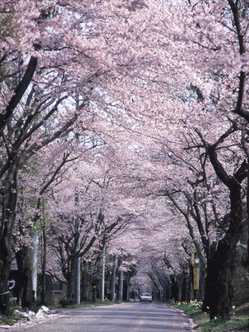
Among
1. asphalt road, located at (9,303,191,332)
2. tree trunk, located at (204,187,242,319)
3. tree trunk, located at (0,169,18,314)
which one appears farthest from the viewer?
tree trunk, located at (0,169,18,314)

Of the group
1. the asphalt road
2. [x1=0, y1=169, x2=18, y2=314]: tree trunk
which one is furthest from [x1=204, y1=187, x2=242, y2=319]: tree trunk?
[x1=0, y1=169, x2=18, y2=314]: tree trunk

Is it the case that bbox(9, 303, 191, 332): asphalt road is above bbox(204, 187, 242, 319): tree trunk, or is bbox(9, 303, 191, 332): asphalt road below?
below

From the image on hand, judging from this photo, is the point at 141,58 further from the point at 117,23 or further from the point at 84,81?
the point at 84,81

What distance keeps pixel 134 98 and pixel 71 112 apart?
18.3ft

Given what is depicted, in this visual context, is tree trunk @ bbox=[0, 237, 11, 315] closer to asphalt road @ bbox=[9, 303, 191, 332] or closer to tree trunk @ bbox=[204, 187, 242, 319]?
asphalt road @ bbox=[9, 303, 191, 332]

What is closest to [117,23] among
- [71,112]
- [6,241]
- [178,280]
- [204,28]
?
[204,28]

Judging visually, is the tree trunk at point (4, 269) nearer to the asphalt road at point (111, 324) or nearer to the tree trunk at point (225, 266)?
the asphalt road at point (111, 324)

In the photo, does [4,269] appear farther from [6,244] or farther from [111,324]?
[111,324]

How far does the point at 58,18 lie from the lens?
488 inches

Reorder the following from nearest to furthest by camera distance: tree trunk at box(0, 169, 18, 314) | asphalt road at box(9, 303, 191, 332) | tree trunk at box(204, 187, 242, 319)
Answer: tree trunk at box(204, 187, 242, 319) < asphalt road at box(9, 303, 191, 332) < tree trunk at box(0, 169, 18, 314)

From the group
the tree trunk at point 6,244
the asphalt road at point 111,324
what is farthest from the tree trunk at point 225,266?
the tree trunk at point 6,244

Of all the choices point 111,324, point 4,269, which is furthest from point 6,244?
point 111,324

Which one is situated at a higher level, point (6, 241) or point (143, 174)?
point (143, 174)

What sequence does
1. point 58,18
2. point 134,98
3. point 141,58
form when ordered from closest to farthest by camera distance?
point 58,18 < point 141,58 < point 134,98
